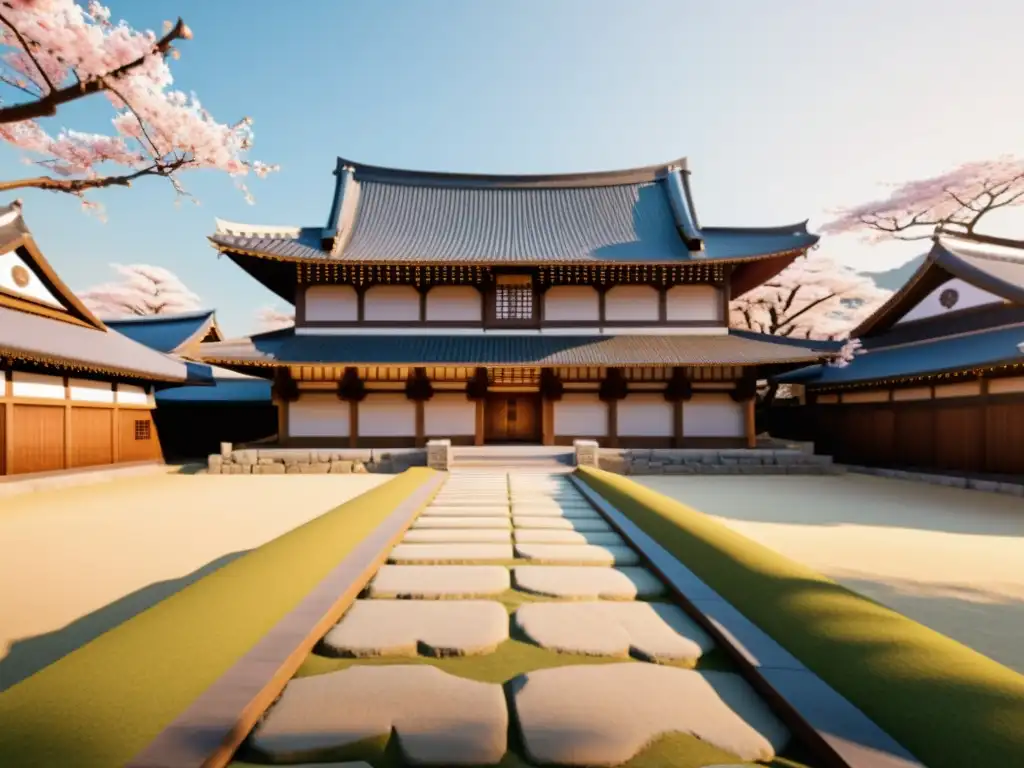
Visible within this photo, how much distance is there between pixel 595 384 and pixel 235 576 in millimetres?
12865

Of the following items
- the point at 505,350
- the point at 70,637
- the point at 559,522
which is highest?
the point at 505,350

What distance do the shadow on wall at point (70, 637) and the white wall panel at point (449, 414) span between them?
1073 cm

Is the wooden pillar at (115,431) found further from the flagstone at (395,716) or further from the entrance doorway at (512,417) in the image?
the flagstone at (395,716)

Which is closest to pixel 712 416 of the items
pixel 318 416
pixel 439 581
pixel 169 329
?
pixel 318 416

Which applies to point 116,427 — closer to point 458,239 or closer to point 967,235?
point 458,239

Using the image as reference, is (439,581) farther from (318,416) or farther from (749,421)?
(749,421)

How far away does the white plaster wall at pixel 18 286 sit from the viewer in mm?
11422

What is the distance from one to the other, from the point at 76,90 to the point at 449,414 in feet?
38.6

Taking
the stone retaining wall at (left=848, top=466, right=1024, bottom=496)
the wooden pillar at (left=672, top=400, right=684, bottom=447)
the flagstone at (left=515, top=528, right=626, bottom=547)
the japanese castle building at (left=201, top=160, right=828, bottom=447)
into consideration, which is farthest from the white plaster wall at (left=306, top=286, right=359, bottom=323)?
the stone retaining wall at (left=848, top=466, right=1024, bottom=496)

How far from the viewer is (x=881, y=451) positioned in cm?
1353

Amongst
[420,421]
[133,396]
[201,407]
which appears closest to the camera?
[133,396]

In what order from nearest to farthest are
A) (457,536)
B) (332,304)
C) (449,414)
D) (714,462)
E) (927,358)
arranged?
(457,536) → (927,358) → (714,462) → (449,414) → (332,304)

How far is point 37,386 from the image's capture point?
11289 mm

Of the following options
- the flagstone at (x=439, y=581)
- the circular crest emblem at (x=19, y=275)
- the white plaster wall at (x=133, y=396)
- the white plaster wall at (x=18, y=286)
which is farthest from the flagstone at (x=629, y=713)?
the white plaster wall at (x=133, y=396)
